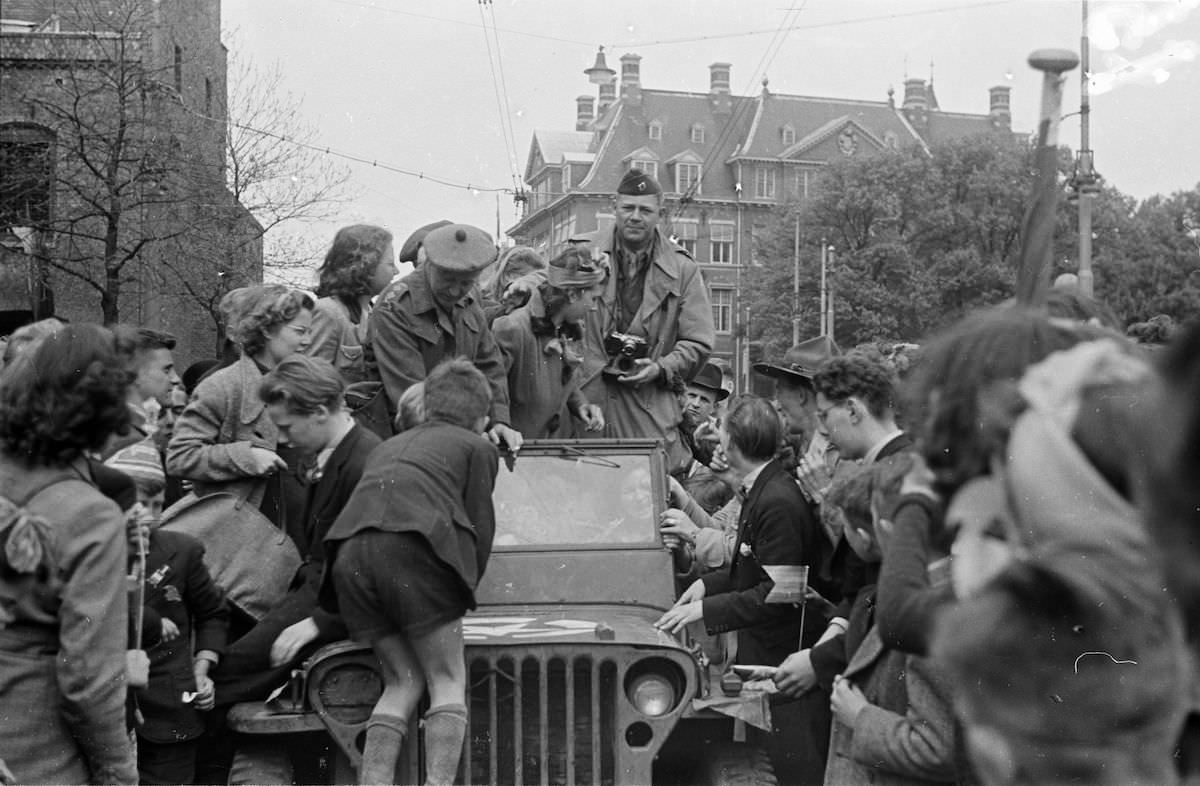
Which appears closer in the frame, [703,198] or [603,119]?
[603,119]

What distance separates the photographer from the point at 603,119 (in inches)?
2274

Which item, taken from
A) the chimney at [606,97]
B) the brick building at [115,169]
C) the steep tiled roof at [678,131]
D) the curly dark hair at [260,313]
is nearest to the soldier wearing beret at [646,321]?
the curly dark hair at [260,313]

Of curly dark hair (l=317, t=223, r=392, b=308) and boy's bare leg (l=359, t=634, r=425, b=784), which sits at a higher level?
curly dark hair (l=317, t=223, r=392, b=308)

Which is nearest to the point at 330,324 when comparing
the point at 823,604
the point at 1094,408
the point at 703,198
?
the point at 823,604

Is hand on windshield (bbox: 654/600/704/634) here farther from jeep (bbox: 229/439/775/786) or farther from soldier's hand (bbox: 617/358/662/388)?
soldier's hand (bbox: 617/358/662/388)

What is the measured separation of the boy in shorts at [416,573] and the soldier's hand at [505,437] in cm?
127

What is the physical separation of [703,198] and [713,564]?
205ft

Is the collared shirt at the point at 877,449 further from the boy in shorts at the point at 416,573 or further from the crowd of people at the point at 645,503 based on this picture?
the boy in shorts at the point at 416,573

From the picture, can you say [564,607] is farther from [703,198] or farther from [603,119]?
[703,198]

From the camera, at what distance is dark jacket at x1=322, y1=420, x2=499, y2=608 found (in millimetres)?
4547

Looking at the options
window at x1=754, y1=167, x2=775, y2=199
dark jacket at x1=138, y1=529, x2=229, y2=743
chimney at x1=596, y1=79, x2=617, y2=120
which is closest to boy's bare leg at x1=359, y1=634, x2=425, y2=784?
dark jacket at x1=138, y1=529, x2=229, y2=743

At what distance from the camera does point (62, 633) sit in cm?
325

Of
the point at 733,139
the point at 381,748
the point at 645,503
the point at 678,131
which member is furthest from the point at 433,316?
the point at 733,139

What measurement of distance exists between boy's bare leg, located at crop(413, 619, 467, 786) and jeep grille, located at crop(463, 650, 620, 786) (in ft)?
0.81
